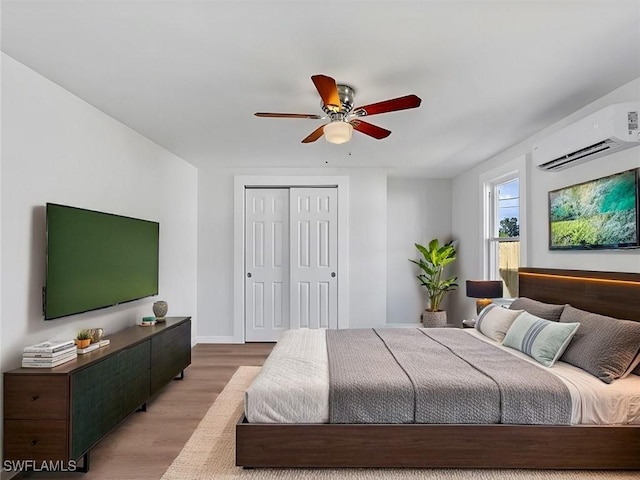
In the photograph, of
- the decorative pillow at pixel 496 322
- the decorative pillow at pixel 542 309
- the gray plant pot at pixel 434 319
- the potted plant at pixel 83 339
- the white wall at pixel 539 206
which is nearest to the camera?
the potted plant at pixel 83 339

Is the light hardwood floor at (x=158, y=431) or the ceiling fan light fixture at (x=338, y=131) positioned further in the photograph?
the ceiling fan light fixture at (x=338, y=131)

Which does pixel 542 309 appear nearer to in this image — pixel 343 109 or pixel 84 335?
pixel 343 109

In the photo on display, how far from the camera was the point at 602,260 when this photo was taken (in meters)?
3.07

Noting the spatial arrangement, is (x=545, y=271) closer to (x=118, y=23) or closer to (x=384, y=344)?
(x=384, y=344)

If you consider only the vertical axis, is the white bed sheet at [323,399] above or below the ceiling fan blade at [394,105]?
below

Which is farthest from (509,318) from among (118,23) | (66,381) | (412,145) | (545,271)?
(118,23)

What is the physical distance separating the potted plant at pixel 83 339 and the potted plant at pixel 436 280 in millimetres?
4452

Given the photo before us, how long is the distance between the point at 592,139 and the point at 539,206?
116 cm

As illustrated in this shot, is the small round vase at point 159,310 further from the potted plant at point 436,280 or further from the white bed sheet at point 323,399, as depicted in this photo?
the potted plant at point 436,280

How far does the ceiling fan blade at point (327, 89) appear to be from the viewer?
87.4 inches

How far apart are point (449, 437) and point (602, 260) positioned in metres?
1.87

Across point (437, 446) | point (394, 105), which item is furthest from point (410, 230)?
point (437, 446)

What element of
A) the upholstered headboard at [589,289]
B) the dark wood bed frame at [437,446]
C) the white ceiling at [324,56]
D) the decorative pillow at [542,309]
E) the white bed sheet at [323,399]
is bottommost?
the dark wood bed frame at [437,446]

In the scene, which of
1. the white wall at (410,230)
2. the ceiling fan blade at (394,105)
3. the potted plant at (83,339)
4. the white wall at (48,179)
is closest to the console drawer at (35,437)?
the white wall at (48,179)
